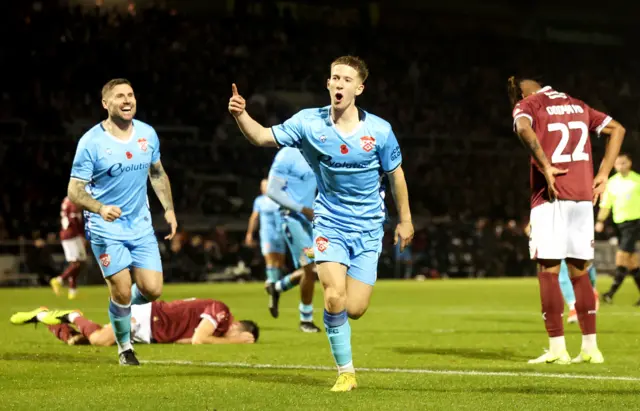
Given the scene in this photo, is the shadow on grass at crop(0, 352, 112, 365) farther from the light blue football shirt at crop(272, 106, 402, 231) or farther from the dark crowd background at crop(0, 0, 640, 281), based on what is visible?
the dark crowd background at crop(0, 0, 640, 281)

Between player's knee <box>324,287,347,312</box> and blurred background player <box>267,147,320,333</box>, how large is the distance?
5.55 metres

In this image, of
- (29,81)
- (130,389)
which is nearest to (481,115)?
(29,81)

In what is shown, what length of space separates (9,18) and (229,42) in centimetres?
701

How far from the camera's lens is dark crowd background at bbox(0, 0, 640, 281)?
30.0m

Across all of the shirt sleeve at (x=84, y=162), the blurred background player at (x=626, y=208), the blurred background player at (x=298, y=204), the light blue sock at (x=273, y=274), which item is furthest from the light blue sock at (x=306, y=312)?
the blurred background player at (x=626, y=208)

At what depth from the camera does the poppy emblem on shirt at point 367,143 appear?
755 cm

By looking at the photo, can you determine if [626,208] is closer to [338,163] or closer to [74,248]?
[74,248]

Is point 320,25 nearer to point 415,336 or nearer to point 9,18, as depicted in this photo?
point 9,18

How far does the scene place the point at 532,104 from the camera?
921cm

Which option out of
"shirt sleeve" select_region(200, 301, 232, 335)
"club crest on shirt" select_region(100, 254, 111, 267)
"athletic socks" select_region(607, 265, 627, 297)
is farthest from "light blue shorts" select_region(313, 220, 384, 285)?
"athletic socks" select_region(607, 265, 627, 297)

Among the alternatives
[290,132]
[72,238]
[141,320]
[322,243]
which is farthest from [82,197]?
[72,238]

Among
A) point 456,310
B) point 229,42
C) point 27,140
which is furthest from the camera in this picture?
point 229,42

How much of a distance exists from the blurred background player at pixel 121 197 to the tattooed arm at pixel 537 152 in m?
3.02

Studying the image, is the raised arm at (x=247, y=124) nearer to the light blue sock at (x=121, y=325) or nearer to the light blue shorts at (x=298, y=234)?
the light blue sock at (x=121, y=325)
